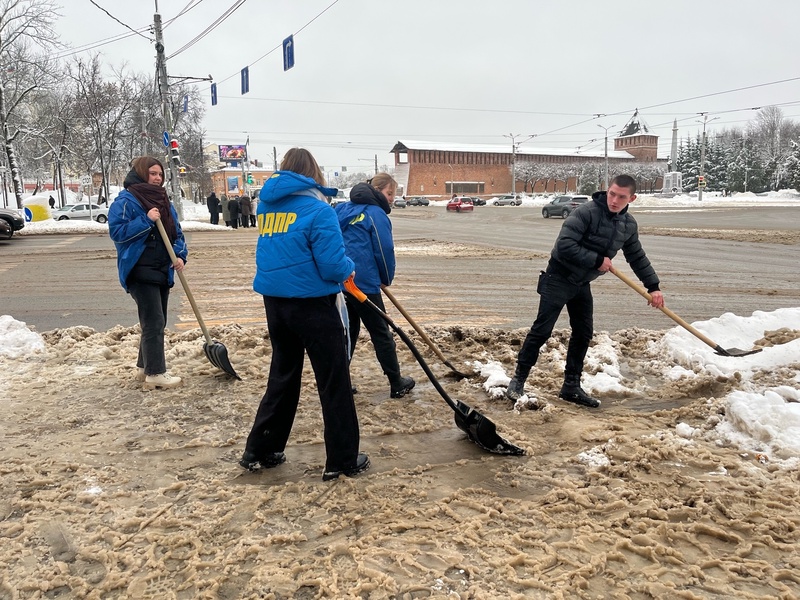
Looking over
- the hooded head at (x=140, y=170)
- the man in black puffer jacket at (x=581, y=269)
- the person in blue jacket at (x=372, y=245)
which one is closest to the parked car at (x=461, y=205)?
the man in black puffer jacket at (x=581, y=269)

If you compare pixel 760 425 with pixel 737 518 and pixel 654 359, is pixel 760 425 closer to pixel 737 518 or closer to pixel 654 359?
pixel 737 518

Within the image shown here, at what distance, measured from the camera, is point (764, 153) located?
266 feet

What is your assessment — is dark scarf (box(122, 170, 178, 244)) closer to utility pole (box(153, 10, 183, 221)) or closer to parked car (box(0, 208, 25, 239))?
parked car (box(0, 208, 25, 239))

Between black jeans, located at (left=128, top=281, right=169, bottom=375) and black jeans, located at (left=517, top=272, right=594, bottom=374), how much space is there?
3.03m

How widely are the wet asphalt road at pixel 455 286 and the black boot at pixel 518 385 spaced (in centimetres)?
272

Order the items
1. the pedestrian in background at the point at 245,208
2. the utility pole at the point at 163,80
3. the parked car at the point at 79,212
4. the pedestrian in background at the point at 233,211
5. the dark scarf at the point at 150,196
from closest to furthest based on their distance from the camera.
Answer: the dark scarf at the point at 150,196 → the utility pole at the point at 163,80 → the pedestrian in background at the point at 233,211 → the pedestrian in background at the point at 245,208 → the parked car at the point at 79,212

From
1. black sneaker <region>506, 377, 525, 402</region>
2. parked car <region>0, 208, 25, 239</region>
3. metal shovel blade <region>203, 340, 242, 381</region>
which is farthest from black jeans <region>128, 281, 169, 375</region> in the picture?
parked car <region>0, 208, 25, 239</region>

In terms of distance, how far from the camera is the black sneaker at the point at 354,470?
3.36 m

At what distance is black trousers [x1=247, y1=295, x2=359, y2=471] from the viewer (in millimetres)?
3189

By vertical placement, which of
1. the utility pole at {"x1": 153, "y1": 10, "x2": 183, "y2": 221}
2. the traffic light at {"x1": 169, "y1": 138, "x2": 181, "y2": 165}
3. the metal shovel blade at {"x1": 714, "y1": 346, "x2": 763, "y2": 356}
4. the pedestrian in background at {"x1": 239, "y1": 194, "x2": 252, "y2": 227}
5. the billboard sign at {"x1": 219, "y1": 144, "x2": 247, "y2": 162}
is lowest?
the metal shovel blade at {"x1": 714, "y1": 346, "x2": 763, "y2": 356}

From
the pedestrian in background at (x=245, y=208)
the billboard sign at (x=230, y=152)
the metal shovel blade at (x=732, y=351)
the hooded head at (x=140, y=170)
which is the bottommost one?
the metal shovel blade at (x=732, y=351)

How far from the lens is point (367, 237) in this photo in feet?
15.1

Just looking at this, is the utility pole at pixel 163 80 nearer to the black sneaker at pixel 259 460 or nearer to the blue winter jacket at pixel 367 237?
the blue winter jacket at pixel 367 237

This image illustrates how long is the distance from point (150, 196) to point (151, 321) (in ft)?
3.39
